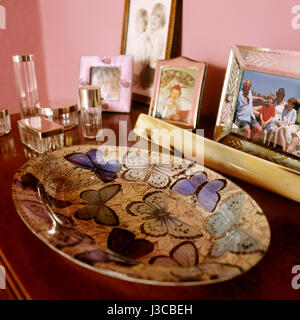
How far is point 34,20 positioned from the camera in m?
1.29

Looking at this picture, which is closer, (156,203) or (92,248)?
(92,248)

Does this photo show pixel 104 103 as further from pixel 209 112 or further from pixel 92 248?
pixel 92 248

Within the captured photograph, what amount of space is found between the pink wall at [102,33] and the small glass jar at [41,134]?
1.17ft

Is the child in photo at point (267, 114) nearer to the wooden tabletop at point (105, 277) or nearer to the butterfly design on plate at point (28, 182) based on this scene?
the wooden tabletop at point (105, 277)

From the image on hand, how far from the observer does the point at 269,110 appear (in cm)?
45

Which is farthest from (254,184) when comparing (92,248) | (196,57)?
(196,57)

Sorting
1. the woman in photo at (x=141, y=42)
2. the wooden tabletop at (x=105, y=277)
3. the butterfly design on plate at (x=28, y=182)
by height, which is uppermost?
the woman in photo at (x=141, y=42)

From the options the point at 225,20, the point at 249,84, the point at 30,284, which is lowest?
the point at 30,284

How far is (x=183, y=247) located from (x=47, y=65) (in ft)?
4.21

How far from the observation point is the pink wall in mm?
542

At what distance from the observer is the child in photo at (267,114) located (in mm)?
449

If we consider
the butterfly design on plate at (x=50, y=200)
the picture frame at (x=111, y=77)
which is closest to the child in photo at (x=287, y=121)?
the butterfly design on plate at (x=50, y=200)

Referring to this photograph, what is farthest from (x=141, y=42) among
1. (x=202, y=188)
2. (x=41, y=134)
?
(x=202, y=188)
